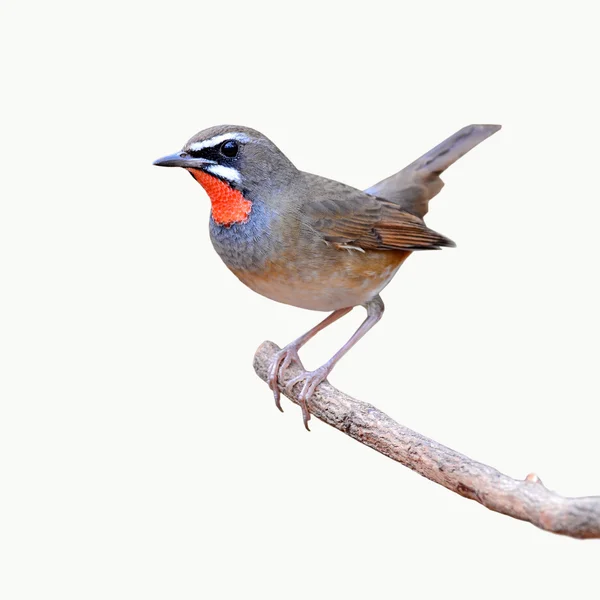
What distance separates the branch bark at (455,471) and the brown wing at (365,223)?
3.81ft

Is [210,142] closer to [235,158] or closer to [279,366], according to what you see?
[235,158]

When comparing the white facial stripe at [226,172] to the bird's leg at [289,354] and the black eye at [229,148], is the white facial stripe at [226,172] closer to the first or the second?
the black eye at [229,148]

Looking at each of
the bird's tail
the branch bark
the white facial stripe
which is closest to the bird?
the white facial stripe

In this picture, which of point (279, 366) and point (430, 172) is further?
point (279, 366)

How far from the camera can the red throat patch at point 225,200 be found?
592cm

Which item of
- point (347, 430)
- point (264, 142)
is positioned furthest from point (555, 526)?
point (264, 142)

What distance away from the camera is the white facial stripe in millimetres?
5852

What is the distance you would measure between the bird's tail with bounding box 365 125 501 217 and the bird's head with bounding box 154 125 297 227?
44.3 inches

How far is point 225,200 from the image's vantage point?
5.97m

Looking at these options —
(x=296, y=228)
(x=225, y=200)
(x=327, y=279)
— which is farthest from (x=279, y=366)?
(x=225, y=200)

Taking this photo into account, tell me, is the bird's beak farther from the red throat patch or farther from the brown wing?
the brown wing

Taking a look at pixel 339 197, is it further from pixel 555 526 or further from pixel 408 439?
pixel 555 526

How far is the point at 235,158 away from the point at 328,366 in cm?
179

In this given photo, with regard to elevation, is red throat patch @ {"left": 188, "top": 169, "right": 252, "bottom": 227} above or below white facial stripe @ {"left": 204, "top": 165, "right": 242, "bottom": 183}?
below
